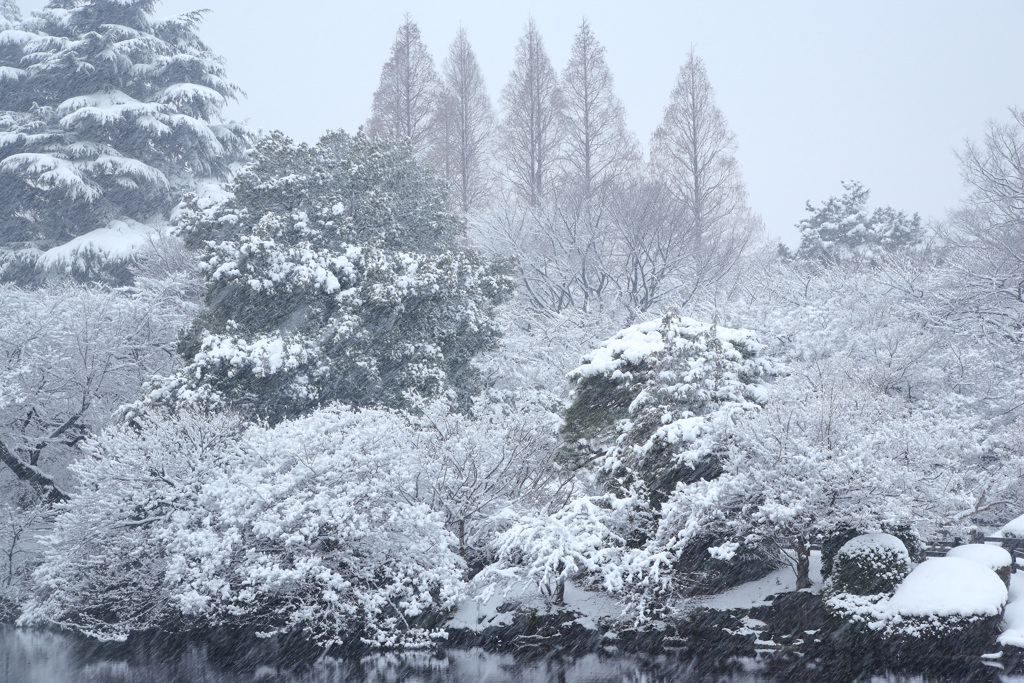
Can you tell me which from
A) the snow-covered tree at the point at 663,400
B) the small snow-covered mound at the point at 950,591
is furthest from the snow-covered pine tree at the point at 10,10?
the small snow-covered mound at the point at 950,591

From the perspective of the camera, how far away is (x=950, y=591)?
1022cm

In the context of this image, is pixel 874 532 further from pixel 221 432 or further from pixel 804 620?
pixel 221 432

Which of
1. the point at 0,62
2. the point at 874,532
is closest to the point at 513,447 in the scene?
the point at 874,532

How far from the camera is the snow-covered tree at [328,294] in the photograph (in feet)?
49.6

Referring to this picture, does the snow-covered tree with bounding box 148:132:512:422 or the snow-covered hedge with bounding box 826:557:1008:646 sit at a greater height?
the snow-covered tree with bounding box 148:132:512:422

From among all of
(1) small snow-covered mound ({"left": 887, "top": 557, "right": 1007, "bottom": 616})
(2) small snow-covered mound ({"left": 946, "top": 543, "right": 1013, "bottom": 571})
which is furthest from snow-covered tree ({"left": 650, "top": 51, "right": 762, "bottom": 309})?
(1) small snow-covered mound ({"left": 887, "top": 557, "right": 1007, "bottom": 616})

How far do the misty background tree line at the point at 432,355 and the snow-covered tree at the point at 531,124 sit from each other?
0.15m

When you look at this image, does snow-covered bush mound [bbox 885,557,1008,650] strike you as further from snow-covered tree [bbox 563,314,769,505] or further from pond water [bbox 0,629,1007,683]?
snow-covered tree [bbox 563,314,769,505]

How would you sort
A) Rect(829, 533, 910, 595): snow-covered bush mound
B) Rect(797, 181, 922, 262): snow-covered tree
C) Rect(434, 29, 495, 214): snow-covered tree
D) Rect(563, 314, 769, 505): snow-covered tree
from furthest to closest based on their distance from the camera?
Rect(797, 181, 922, 262): snow-covered tree
Rect(434, 29, 495, 214): snow-covered tree
Rect(563, 314, 769, 505): snow-covered tree
Rect(829, 533, 910, 595): snow-covered bush mound

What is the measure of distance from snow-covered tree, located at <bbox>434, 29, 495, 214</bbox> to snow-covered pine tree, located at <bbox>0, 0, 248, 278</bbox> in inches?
306

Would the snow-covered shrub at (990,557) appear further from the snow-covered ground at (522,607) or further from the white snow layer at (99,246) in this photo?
the white snow layer at (99,246)

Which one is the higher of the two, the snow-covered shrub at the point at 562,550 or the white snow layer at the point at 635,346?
the white snow layer at the point at 635,346

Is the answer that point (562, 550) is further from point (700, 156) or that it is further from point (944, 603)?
point (700, 156)

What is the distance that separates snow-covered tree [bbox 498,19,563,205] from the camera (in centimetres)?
2942
